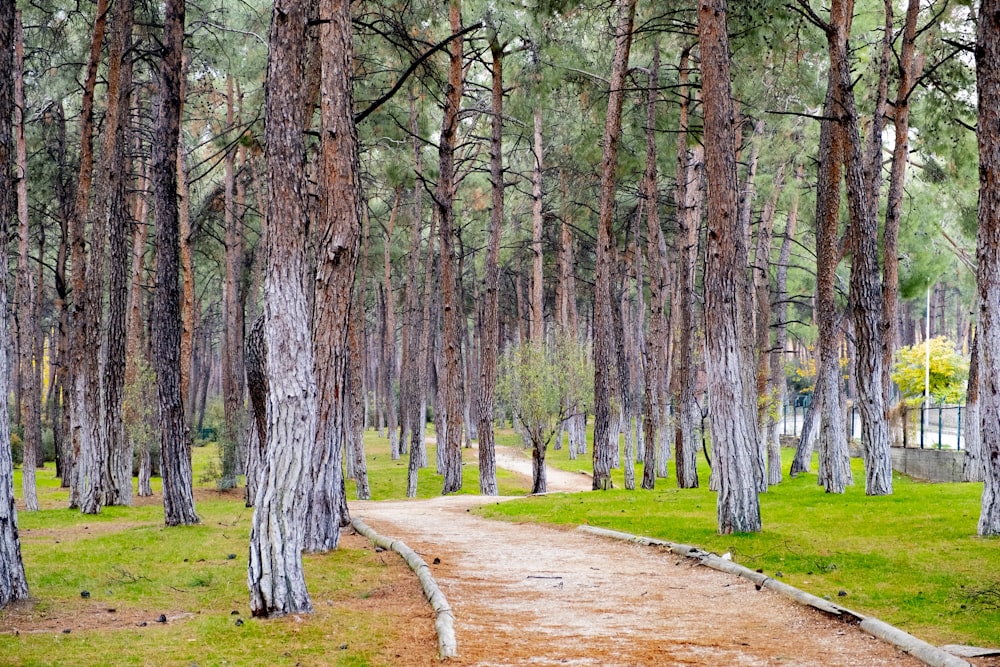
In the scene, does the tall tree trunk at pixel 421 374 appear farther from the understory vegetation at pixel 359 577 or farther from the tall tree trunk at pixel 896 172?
the tall tree trunk at pixel 896 172

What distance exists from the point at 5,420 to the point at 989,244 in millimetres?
10599

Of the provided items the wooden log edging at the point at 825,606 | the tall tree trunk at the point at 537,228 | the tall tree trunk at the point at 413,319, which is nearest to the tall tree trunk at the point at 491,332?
the tall tree trunk at the point at 413,319

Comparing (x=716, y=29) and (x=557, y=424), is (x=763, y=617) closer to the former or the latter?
(x=716, y=29)

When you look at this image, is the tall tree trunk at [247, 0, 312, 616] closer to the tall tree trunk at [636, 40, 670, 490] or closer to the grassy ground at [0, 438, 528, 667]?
the grassy ground at [0, 438, 528, 667]

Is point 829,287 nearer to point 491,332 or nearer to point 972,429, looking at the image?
point 972,429

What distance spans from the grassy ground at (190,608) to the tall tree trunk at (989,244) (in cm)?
680

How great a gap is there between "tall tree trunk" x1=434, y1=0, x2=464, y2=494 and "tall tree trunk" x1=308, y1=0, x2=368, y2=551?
9893mm

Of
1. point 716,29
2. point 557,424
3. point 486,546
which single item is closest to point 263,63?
point 557,424

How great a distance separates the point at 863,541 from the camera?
1103 cm

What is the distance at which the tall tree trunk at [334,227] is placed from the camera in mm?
9727

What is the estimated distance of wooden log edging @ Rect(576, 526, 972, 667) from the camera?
6137 mm

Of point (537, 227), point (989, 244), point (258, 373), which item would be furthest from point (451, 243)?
point (989, 244)

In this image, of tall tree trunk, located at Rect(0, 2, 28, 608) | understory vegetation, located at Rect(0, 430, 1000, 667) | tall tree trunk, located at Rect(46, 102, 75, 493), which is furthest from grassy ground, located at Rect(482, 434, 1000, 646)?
tall tree trunk, located at Rect(46, 102, 75, 493)

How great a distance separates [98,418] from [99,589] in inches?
360
